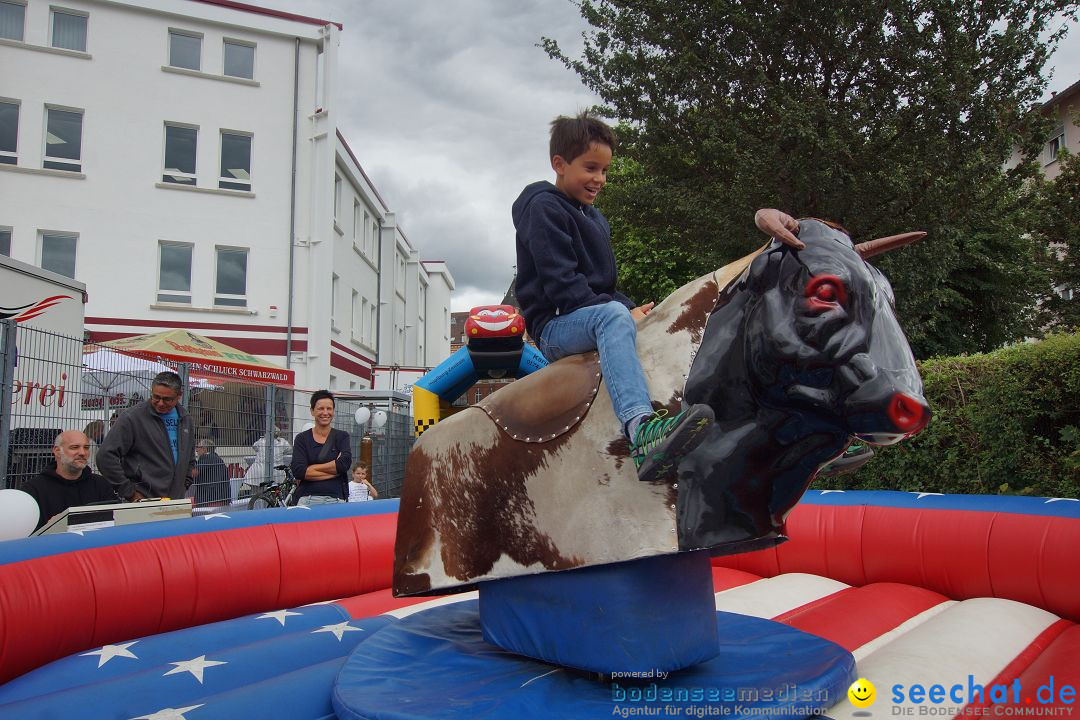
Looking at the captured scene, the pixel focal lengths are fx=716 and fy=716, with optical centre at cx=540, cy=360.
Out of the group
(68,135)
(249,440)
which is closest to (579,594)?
(249,440)

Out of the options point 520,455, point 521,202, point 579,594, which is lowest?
point 579,594

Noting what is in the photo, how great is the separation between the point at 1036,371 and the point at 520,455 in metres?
4.41

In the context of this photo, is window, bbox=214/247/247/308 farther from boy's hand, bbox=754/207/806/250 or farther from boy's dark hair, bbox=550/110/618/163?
→ boy's hand, bbox=754/207/806/250

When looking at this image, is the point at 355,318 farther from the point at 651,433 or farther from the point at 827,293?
the point at 827,293

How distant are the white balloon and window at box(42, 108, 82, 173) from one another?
15466 millimetres

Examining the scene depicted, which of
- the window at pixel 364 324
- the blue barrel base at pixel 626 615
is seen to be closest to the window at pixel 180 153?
the window at pixel 364 324

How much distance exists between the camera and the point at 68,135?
52.4ft

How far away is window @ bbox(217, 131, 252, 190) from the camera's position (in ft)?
55.6

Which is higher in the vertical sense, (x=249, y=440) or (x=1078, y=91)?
(x=1078, y=91)

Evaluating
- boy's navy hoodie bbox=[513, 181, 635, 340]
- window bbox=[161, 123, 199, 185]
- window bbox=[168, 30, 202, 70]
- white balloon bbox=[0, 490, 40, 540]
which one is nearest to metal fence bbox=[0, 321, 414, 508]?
white balloon bbox=[0, 490, 40, 540]

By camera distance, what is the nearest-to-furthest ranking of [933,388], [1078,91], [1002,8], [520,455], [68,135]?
1. [520,455]
2. [933,388]
3. [1002,8]
4. [68,135]
5. [1078,91]

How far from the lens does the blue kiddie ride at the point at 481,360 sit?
3.41 metres

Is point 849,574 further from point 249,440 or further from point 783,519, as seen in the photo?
point 249,440

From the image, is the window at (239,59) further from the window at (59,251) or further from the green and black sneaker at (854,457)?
the green and black sneaker at (854,457)
